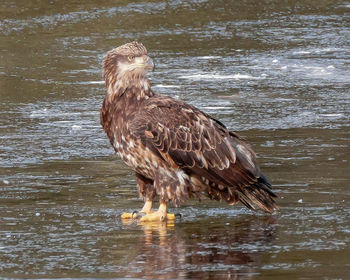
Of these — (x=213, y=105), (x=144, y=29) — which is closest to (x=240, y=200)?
(x=213, y=105)

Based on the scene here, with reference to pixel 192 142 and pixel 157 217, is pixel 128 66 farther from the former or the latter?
pixel 157 217

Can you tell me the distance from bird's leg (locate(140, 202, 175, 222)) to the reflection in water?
0.07 metres

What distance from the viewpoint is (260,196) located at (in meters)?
7.51

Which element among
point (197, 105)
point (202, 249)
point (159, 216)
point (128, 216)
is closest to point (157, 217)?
point (159, 216)

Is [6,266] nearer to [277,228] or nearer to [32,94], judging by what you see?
[277,228]

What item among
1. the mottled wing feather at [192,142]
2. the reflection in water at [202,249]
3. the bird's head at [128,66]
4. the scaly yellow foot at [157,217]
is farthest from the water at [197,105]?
the bird's head at [128,66]

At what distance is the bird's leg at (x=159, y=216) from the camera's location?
7.44 m

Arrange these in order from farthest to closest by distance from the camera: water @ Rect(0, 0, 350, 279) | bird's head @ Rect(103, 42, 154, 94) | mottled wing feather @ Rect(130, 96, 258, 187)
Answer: bird's head @ Rect(103, 42, 154, 94), mottled wing feather @ Rect(130, 96, 258, 187), water @ Rect(0, 0, 350, 279)

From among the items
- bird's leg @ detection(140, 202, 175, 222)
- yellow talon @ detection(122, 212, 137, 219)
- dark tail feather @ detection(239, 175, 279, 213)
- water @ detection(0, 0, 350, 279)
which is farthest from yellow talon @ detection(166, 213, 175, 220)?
dark tail feather @ detection(239, 175, 279, 213)

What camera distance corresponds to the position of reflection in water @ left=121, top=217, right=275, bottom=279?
5.85 meters

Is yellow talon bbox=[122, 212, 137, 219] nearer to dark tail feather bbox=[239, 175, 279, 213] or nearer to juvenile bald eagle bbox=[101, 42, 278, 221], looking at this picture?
juvenile bald eagle bbox=[101, 42, 278, 221]

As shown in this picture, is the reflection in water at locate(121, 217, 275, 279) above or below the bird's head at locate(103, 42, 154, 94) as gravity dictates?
below

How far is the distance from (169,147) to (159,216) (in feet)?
1.56

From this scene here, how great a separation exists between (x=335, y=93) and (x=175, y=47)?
371cm
